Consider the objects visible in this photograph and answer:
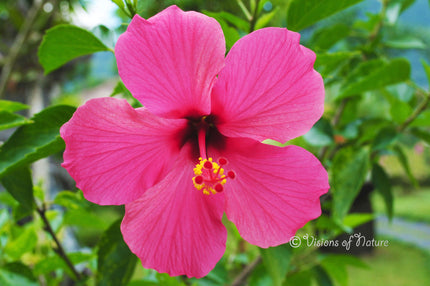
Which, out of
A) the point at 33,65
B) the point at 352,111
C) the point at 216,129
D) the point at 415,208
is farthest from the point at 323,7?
the point at 415,208

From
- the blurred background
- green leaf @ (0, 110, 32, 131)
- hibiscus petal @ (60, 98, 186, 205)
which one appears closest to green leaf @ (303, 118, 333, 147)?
the blurred background

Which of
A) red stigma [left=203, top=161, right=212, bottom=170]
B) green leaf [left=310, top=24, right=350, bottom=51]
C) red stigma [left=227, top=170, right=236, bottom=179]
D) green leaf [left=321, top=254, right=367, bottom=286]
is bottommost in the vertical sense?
green leaf [left=321, top=254, right=367, bottom=286]

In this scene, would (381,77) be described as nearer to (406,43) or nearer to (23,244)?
(406,43)

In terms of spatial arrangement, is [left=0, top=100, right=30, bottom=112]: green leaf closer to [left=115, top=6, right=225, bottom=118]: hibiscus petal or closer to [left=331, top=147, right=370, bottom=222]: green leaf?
[left=115, top=6, right=225, bottom=118]: hibiscus petal

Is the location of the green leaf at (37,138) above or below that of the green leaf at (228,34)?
below

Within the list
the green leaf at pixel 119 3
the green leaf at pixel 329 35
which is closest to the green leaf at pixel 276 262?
the green leaf at pixel 119 3

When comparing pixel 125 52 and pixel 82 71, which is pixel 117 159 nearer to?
pixel 125 52

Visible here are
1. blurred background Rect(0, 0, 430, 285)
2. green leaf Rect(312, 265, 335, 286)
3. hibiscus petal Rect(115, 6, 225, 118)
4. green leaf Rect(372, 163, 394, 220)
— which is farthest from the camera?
green leaf Rect(312, 265, 335, 286)

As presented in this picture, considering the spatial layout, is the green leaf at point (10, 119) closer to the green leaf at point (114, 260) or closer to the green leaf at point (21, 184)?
the green leaf at point (21, 184)
